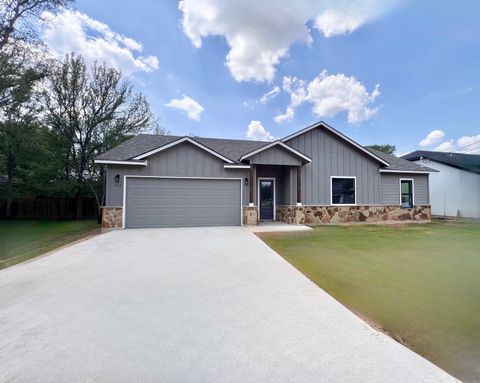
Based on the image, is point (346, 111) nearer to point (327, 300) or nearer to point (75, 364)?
point (327, 300)

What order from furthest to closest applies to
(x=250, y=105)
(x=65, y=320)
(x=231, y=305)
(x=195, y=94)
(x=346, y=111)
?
(x=346, y=111) < (x=250, y=105) < (x=195, y=94) < (x=231, y=305) < (x=65, y=320)

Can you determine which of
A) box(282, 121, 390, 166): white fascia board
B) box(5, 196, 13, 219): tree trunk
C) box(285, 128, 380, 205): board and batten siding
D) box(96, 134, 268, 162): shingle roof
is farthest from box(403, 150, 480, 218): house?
box(5, 196, 13, 219): tree trunk

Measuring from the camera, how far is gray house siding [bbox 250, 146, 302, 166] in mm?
11547

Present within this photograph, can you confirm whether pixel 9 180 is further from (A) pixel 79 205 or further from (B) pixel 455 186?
(B) pixel 455 186

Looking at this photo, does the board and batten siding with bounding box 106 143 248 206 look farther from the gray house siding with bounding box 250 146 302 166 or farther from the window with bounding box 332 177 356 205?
the window with bounding box 332 177 356 205

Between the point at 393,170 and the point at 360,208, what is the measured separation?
9.74 ft

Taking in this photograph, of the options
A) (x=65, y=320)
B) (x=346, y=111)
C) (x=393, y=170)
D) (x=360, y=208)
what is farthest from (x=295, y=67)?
(x=65, y=320)

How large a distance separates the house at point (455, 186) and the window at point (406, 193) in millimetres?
4490

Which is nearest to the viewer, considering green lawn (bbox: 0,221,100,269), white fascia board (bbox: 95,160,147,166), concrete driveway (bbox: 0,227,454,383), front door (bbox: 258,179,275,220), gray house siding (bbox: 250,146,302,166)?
concrete driveway (bbox: 0,227,454,383)

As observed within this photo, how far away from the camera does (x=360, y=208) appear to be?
13.1 meters

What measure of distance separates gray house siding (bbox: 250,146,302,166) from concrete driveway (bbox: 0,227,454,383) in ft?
24.1

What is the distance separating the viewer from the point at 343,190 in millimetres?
13094

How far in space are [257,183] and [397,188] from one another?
7.99 meters

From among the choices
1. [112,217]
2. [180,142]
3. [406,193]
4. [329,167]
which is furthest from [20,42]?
[406,193]
